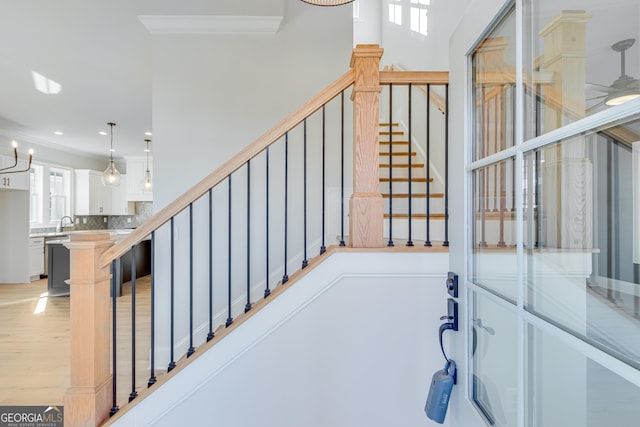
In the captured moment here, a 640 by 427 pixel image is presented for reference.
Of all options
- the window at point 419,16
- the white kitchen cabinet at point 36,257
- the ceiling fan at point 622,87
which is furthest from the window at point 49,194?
the ceiling fan at point 622,87

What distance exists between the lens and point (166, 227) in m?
2.84

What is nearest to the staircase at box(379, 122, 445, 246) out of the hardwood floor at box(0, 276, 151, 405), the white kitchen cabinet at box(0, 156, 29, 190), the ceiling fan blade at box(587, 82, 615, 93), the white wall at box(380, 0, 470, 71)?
the white wall at box(380, 0, 470, 71)

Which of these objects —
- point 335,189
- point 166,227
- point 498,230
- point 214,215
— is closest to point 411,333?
point 498,230

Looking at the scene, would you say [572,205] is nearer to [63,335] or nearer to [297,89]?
[297,89]

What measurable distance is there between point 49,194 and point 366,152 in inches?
306

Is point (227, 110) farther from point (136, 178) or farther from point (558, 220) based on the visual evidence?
point (136, 178)

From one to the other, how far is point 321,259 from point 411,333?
1.86 feet

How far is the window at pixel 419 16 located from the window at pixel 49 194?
7.16 meters

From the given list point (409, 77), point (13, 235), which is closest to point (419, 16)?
point (409, 77)

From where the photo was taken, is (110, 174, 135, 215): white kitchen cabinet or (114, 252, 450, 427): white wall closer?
(114, 252, 450, 427): white wall

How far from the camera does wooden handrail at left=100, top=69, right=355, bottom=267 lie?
167 centimetres

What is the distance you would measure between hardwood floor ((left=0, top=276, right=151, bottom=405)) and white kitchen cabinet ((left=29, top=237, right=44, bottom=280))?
113 centimetres

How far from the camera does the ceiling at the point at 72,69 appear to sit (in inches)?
104

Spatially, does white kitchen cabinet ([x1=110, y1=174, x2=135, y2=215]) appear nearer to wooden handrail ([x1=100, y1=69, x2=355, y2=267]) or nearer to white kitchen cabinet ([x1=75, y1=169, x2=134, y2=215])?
white kitchen cabinet ([x1=75, y1=169, x2=134, y2=215])
